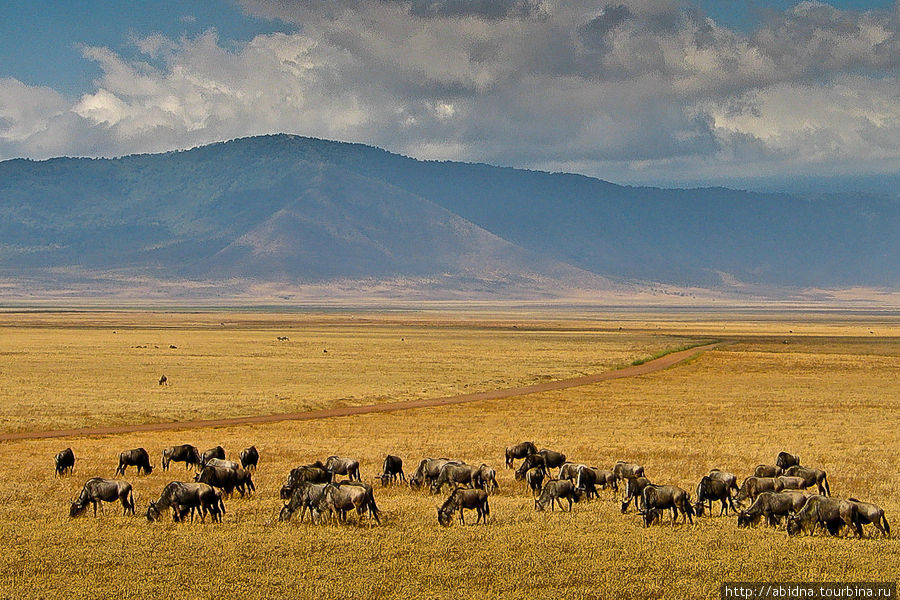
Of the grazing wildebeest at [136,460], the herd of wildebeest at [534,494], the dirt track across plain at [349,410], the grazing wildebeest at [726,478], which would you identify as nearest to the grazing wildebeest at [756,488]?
the herd of wildebeest at [534,494]

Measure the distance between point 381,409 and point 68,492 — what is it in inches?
870

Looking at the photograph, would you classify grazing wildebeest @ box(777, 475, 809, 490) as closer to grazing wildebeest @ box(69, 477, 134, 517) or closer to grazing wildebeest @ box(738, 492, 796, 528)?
grazing wildebeest @ box(738, 492, 796, 528)

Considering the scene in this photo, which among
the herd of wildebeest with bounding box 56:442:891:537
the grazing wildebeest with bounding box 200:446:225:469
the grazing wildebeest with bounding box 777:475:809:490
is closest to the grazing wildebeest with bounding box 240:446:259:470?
the grazing wildebeest with bounding box 200:446:225:469

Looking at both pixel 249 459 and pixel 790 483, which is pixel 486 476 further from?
pixel 249 459

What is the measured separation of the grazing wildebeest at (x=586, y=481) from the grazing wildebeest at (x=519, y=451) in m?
4.54

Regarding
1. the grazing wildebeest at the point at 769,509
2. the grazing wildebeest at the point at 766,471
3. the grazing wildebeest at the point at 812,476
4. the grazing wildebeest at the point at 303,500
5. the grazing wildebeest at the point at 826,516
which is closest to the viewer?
the grazing wildebeest at the point at 826,516

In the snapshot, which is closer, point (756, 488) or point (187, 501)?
point (187, 501)

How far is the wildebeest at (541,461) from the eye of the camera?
82.3 ft

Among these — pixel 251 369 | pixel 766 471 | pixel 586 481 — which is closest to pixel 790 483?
pixel 766 471

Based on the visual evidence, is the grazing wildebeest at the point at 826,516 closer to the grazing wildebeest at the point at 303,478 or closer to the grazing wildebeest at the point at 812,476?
the grazing wildebeest at the point at 812,476

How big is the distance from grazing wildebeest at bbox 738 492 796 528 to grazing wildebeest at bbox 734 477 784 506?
189 centimetres

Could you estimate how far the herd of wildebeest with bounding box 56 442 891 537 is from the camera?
746 inches

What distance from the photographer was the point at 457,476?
75.5 feet

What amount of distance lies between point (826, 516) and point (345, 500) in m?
8.90
